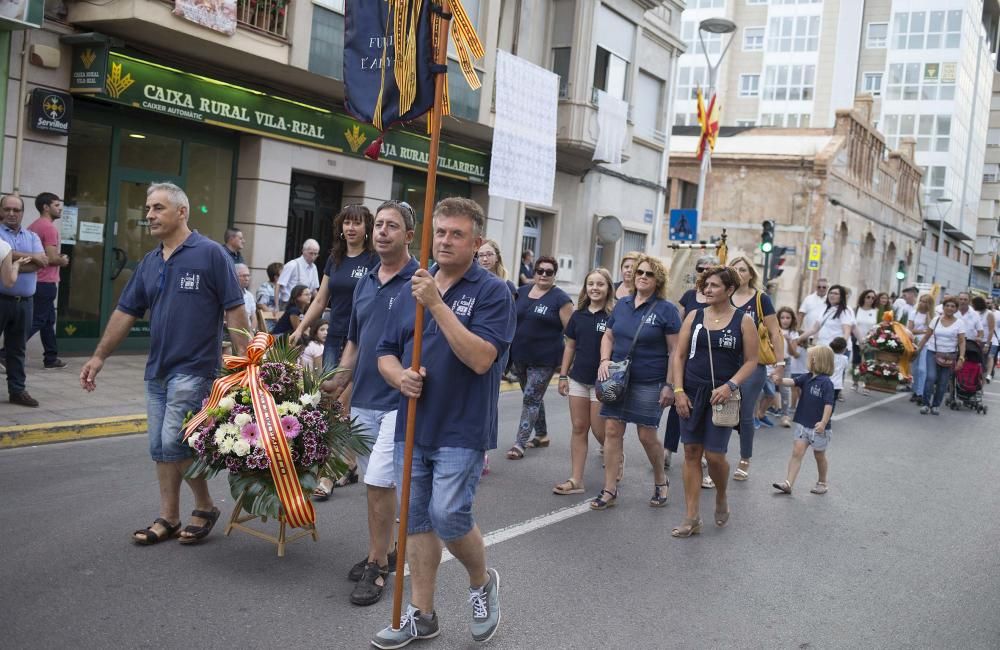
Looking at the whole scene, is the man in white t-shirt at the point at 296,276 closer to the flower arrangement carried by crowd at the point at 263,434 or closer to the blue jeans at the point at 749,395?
the blue jeans at the point at 749,395

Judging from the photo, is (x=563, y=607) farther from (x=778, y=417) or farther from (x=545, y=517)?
(x=778, y=417)

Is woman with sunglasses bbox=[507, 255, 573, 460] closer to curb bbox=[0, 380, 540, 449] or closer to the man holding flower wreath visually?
curb bbox=[0, 380, 540, 449]

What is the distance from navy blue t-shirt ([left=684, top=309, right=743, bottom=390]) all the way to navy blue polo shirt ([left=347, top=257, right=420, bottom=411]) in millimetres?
2399

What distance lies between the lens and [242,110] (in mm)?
13992

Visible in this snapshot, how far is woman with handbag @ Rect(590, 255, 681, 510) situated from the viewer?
716 centimetres

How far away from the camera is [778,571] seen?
232 inches

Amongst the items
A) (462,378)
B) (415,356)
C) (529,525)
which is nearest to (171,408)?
(415,356)

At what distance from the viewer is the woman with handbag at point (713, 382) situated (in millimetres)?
6508

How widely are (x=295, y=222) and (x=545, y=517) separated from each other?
1049 centimetres

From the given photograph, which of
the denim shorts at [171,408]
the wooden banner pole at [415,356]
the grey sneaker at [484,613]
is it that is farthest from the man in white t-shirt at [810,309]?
the wooden banner pole at [415,356]

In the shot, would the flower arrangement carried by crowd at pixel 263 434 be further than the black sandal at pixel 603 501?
No

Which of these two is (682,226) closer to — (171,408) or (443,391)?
(171,408)

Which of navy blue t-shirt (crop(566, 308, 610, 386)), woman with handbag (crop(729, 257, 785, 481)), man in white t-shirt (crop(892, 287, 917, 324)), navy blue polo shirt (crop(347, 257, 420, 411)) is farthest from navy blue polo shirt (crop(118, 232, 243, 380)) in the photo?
man in white t-shirt (crop(892, 287, 917, 324))

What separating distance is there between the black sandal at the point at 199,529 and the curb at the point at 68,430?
2914 millimetres
